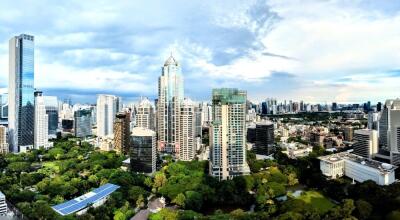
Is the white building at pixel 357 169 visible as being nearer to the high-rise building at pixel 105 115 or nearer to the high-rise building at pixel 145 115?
the high-rise building at pixel 145 115

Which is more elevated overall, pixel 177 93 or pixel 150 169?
pixel 177 93

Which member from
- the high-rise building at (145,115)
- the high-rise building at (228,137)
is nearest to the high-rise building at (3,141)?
the high-rise building at (145,115)

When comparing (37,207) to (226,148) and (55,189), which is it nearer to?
(55,189)

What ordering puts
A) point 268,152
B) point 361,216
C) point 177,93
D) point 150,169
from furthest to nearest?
point 177,93, point 268,152, point 150,169, point 361,216

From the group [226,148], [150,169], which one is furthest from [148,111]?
[226,148]

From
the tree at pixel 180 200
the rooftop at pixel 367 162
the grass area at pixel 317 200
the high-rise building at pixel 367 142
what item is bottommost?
the grass area at pixel 317 200

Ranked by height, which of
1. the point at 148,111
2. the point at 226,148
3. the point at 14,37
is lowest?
the point at 226,148

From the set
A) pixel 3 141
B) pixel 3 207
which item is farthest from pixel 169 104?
pixel 3 207

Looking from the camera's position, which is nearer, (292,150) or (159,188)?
(159,188)
